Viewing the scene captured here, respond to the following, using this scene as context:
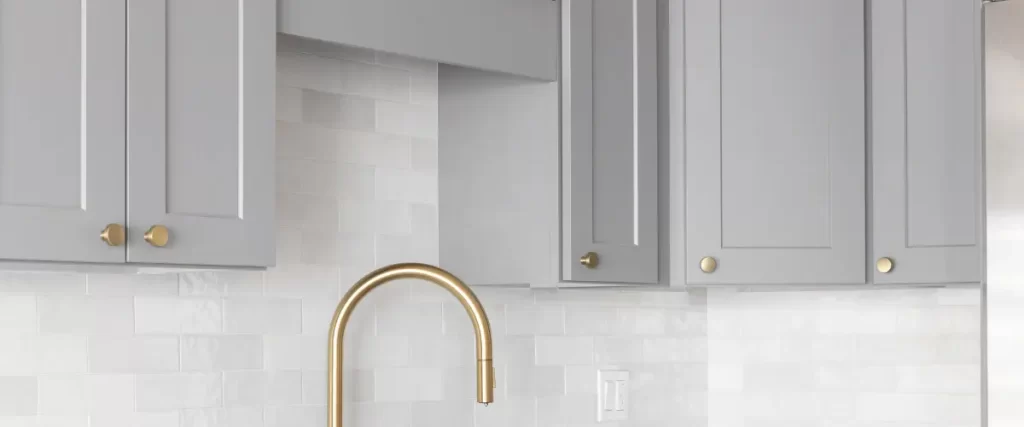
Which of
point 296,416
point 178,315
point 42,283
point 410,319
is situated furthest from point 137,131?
point 410,319

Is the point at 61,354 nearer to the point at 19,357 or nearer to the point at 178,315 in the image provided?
the point at 19,357

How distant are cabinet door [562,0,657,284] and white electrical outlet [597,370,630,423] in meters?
0.40

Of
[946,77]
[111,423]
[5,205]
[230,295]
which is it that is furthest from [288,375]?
[946,77]

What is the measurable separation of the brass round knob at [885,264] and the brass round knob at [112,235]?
1539 millimetres

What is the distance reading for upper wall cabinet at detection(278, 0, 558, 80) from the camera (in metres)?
1.94

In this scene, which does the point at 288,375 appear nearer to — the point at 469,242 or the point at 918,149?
the point at 469,242

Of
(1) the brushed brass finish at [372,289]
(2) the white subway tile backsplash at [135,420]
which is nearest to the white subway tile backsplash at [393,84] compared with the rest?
(1) the brushed brass finish at [372,289]

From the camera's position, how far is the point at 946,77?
8.12 feet

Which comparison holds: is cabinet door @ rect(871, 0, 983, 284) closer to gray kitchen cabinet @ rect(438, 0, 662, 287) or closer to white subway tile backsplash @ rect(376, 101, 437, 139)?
gray kitchen cabinet @ rect(438, 0, 662, 287)

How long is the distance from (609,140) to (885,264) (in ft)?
2.08

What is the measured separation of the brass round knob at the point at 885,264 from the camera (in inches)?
98.0

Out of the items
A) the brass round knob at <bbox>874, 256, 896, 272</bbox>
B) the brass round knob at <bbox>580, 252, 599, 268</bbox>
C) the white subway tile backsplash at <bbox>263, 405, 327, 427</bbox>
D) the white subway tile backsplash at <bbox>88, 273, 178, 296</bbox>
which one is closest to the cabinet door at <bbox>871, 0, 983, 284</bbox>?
the brass round knob at <bbox>874, 256, 896, 272</bbox>

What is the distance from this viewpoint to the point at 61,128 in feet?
5.27

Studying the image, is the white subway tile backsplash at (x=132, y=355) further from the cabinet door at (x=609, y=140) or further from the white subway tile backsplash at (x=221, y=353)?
the cabinet door at (x=609, y=140)
